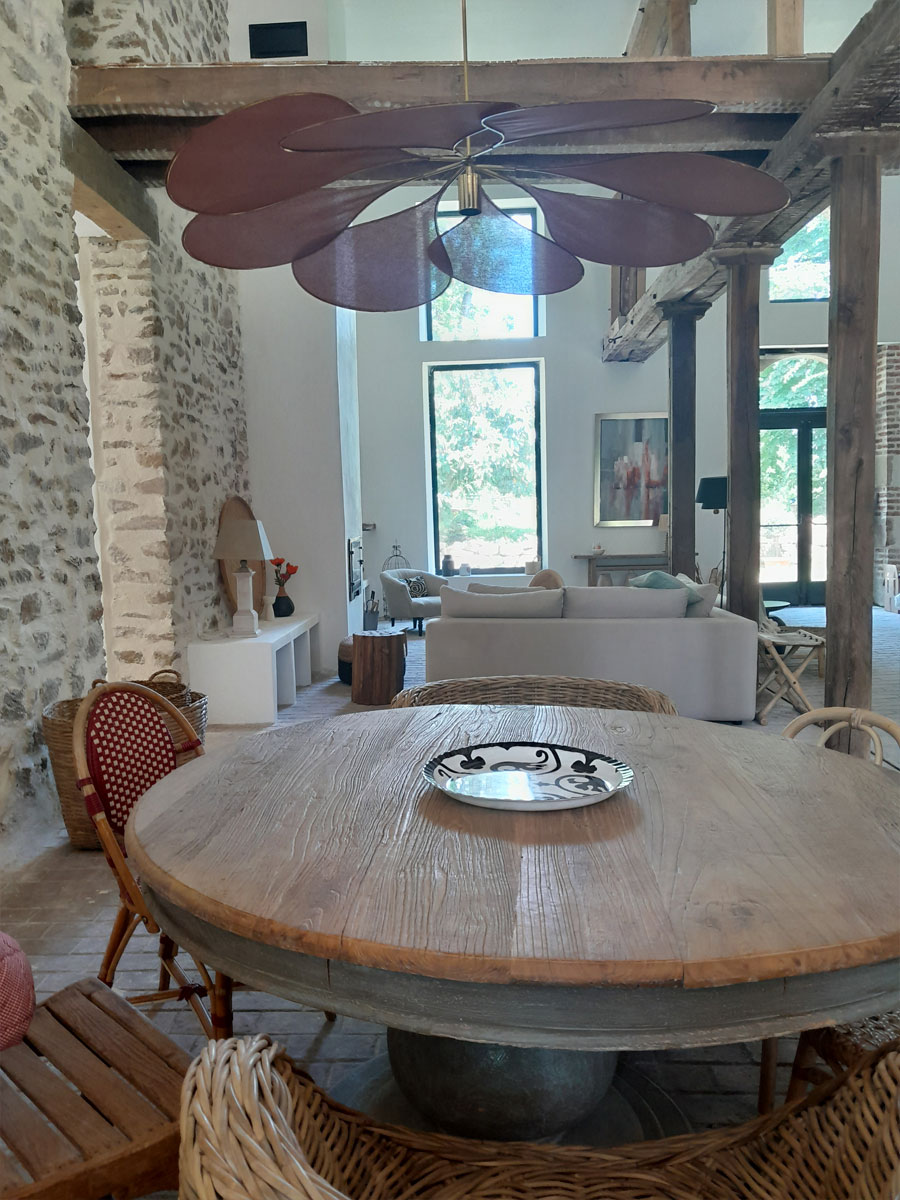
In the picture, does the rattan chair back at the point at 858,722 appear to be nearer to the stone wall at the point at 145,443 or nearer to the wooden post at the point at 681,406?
the stone wall at the point at 145,443

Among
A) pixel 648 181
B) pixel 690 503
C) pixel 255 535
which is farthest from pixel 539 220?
pixel 648 181

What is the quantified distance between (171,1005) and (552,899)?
1.53 metres

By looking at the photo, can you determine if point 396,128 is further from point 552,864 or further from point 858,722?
point 858,722

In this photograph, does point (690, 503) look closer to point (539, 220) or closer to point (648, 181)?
point (539, 220)

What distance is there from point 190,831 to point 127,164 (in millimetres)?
4114

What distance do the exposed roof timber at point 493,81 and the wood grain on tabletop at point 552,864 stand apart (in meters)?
3.10

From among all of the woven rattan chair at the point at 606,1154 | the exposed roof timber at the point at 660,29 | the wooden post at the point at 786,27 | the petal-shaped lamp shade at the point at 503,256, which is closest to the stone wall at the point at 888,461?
the exposed roof timber at the point at 660,29

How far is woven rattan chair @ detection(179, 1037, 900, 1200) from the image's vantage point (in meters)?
0.89

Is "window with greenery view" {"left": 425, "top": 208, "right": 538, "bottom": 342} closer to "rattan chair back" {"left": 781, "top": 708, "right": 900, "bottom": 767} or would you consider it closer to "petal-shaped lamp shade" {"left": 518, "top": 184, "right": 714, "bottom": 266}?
"petal-shaped lamp shade" {"left": 518, "top": 184, "right": 714, "bottom": 266}

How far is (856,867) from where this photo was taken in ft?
3.97

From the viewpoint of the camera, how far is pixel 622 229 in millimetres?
2082

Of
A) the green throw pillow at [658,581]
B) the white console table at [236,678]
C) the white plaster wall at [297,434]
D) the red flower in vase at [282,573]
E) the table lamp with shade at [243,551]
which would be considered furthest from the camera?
the white plaster wall at [297,434]

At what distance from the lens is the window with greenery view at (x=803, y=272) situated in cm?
1022

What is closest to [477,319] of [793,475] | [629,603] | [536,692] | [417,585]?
[417,585]
